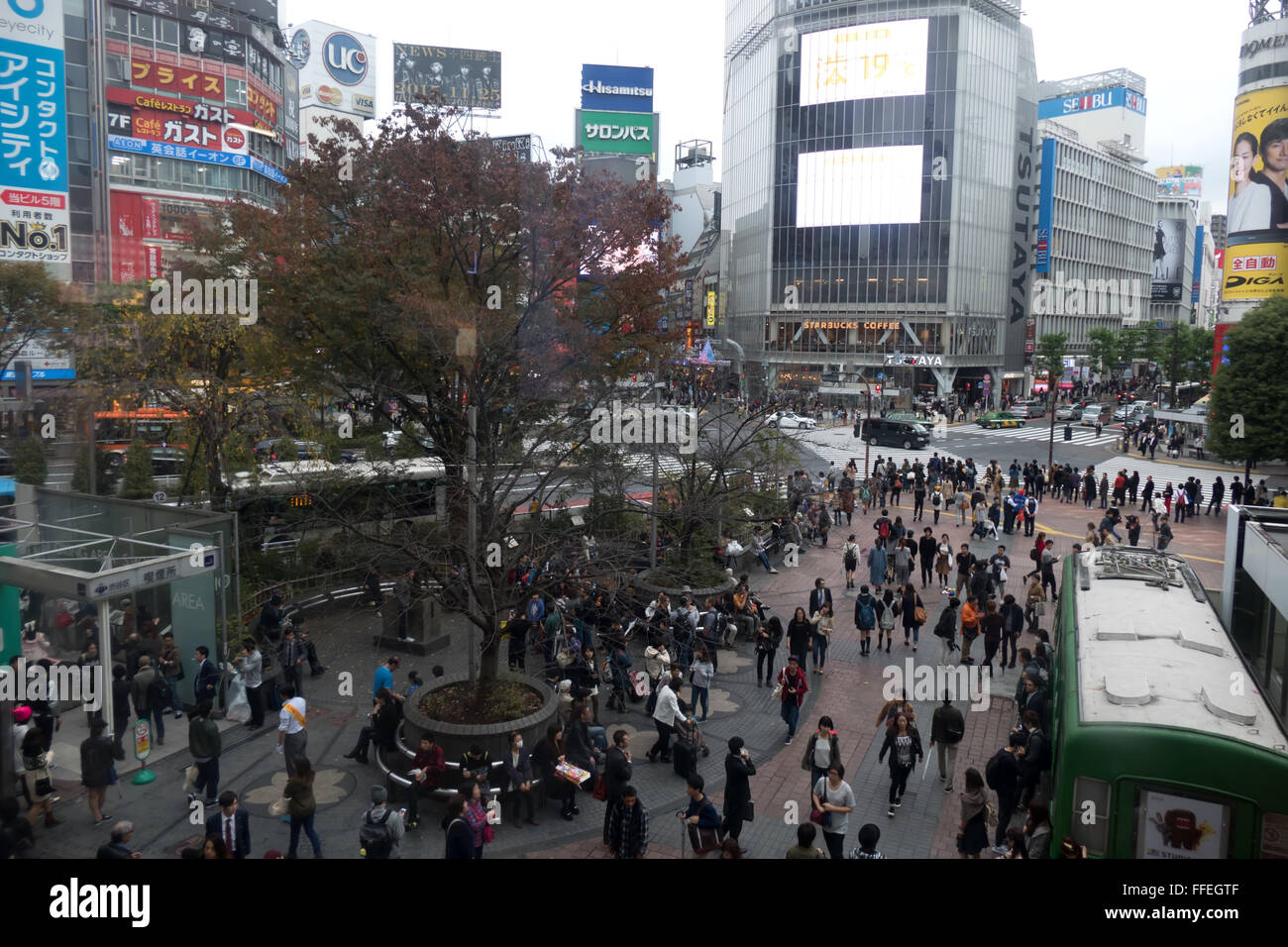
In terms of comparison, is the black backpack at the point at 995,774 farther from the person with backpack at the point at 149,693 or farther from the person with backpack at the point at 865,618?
the person with backpack at the point at 149,693

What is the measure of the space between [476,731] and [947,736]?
5883 mm

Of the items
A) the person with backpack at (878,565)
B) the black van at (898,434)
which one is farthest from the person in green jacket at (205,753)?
the black van at (898,434)

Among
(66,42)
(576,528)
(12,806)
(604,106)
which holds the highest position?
(604,106)

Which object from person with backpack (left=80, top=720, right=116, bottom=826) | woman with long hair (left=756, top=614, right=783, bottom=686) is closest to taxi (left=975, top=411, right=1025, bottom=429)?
woman with long hair (left=756, top=614, right=783, bottom=686)

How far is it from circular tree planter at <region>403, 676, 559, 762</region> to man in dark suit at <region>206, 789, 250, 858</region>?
2862 millimetres

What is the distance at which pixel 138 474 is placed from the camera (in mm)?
20812

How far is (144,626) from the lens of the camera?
1348 cm

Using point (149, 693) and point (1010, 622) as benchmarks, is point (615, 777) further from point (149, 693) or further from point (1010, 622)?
point (1010, 622)

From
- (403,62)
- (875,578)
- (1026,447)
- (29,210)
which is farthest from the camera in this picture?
(403,62)

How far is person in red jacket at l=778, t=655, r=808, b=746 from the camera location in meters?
12.5

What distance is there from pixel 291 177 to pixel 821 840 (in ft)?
49.3

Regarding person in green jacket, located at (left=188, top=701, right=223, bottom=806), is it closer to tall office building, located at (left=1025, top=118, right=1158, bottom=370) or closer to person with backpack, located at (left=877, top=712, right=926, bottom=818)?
person with backpack, located at (left=877, top=712, right=926, bottom=818)

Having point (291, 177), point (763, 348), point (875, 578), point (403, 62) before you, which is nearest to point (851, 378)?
point (763, 348)
